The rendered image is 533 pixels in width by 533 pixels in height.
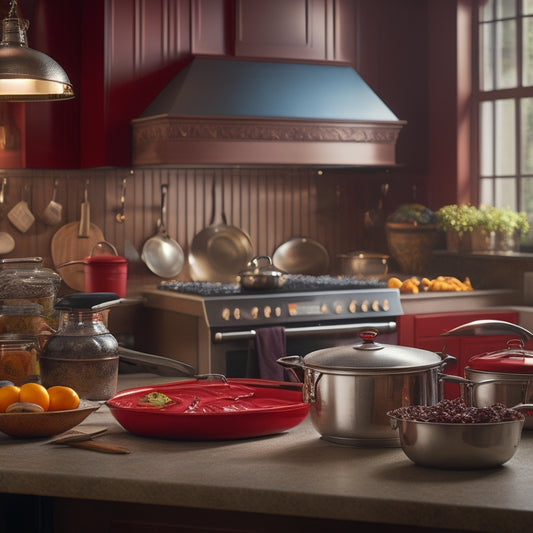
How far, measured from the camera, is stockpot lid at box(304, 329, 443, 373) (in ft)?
6.66

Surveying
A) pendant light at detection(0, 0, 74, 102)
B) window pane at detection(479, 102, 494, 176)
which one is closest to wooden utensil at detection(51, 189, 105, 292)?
pendant light at detection(0, 0, 74, 102)

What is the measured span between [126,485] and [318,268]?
445 centimetres

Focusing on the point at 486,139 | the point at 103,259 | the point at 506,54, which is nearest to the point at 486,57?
the point at 506,54

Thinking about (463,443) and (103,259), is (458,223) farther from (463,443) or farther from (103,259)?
(463,443)

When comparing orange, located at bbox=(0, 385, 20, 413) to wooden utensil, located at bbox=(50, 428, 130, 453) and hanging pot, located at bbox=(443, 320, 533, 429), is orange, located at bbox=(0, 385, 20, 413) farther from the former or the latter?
hanging pot, located at bbox=(443, 320, 533, 429)

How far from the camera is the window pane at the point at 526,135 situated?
5977 millimetres

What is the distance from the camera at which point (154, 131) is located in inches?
203

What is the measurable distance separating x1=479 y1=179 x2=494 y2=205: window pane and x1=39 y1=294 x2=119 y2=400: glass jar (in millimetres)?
4190

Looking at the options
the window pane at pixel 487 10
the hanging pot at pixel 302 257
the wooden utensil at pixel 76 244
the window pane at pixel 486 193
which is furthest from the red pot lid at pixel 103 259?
the window pane at pixel 487 10

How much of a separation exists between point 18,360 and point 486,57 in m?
4.58

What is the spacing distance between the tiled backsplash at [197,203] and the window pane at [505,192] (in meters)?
0.74

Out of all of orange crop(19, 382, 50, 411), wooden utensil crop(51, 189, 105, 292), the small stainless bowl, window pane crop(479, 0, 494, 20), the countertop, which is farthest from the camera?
window pane crop(479, 0, 494, 20)

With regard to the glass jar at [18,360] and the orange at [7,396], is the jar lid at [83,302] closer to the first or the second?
the glass jar at [18,360]

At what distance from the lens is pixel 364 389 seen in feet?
6.63
